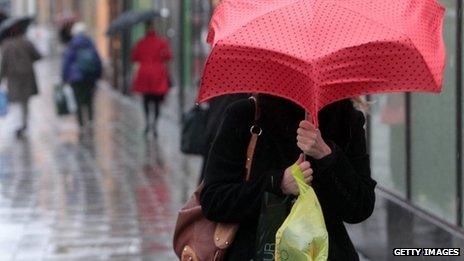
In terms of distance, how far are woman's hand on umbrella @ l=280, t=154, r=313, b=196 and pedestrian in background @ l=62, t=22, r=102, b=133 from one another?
14761 millimetres

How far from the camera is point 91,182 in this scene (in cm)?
1246

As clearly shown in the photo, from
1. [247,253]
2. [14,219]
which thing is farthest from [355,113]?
[14,219]

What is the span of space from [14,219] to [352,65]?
6.84 m

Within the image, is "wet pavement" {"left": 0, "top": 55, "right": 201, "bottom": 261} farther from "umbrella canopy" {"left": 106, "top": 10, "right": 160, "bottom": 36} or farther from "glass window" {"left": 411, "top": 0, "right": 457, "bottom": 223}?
"glass window" {"left": 411, "top": 0, "right": 457, "bottom": 223}

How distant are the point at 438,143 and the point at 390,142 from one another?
0.92 m

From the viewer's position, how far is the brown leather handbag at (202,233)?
3.89 meters

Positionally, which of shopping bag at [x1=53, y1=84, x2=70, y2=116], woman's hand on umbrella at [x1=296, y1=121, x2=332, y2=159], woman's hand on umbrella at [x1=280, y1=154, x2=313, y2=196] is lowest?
shopping bag at [x1=53, y1=84, x2=70, y2=116]

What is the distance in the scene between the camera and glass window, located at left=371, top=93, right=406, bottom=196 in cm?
835

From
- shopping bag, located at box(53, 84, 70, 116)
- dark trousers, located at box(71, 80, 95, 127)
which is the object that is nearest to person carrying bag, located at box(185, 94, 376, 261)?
dark trousers, located at box(71, 80, 95, 127)

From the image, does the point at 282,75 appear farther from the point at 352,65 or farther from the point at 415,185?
the point at 415,185

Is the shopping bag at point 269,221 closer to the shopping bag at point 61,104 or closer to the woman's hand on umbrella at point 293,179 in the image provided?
the woman's hand on umbrella at point 293,179

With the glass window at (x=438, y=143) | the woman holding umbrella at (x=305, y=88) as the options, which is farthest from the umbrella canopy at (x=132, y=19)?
the woman holding umbrella at (x=305, y=88)

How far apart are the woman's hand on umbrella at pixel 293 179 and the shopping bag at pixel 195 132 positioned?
13.4ft

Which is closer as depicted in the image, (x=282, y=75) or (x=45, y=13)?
(x=282, y=75)
